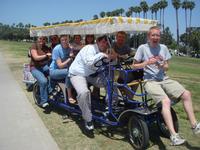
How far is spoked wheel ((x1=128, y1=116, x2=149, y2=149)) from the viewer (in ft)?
Result: 18.7

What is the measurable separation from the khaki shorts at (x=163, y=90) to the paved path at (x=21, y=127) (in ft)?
6.13

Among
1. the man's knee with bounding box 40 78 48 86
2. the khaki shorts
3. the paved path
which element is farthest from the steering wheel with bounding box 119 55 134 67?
the man's knee with bounding box 40 78 48 86

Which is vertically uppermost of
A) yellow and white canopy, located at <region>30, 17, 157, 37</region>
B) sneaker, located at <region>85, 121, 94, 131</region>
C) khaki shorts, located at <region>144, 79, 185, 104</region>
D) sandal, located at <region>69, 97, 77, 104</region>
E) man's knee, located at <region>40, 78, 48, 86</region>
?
yellow and white canopy, located at <region>30, 17, 157, 37</region>

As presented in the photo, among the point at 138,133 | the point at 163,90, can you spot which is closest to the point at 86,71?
the point at 163,90

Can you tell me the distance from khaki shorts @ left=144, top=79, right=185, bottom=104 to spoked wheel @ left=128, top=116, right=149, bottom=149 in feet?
1.55

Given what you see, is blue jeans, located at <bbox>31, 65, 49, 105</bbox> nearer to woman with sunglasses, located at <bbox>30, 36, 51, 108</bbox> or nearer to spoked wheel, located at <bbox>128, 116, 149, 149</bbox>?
woman with sunglasses, located at <bbox>30, 36, 51, 108</bbox>

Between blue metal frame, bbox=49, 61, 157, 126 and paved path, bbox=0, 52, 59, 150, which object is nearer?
paved path, bbox=0, 52, 59, 150

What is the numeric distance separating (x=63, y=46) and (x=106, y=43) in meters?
1.82

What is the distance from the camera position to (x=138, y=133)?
5.89 metres

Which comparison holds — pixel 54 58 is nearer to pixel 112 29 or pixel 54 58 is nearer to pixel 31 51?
pixel 31 51

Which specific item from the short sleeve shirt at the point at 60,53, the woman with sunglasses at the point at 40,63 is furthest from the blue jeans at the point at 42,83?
the short sleeve shirt at the point at 60,53

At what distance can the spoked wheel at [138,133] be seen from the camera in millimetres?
5691

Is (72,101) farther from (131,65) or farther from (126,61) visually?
(131,65)

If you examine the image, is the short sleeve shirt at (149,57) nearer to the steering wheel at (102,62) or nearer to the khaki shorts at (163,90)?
the khaki shorts at (163,90)
